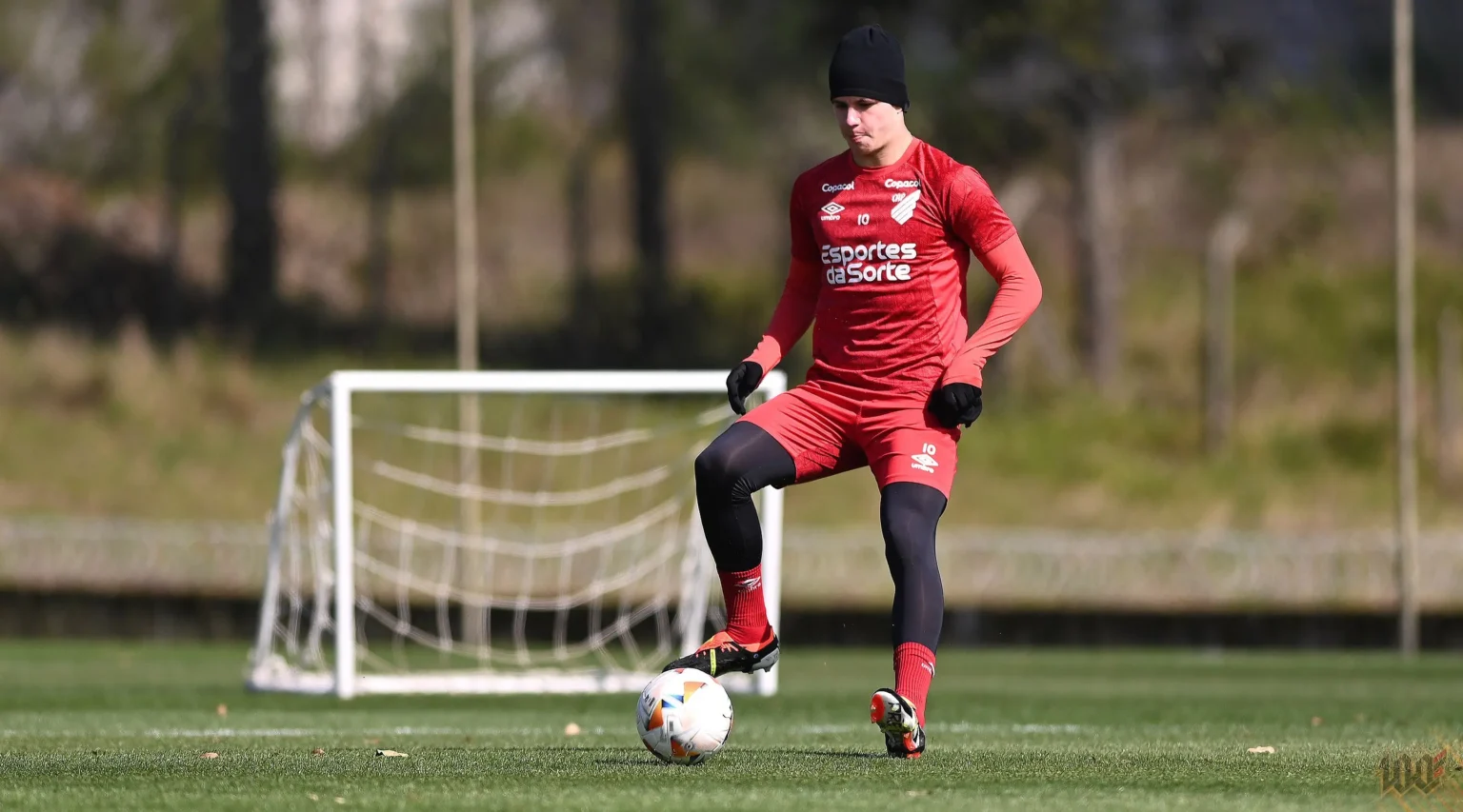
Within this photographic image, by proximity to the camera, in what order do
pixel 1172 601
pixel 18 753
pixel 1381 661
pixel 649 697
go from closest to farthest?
pixel 649 697 → pixel 18 753 → pixel 1381 661 → pixel 1172 601

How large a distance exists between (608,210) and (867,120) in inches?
866

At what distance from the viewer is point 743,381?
6.26 meters

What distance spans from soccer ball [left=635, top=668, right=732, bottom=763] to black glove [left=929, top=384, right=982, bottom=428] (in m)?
1.00

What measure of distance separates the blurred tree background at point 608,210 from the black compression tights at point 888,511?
19.0 m

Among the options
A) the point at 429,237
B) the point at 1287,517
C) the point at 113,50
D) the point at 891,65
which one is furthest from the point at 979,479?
the point at 891,65

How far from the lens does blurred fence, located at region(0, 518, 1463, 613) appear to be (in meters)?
21.0

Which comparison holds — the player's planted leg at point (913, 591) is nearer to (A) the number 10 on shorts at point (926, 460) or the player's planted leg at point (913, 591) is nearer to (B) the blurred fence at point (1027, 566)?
(A) the number 10 on shorts at point (926, 460)

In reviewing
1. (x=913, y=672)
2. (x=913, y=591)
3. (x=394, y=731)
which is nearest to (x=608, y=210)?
(x=394, y=731)

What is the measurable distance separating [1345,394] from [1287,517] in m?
3.58

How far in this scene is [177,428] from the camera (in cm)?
2489

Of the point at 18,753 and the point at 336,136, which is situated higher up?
the point at 336,136

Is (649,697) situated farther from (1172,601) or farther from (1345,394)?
(1345,394)

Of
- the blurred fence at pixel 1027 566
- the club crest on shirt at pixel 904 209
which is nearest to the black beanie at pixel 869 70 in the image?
the club crest on shirt at pixel 904 209

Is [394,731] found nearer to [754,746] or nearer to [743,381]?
[754,746]
